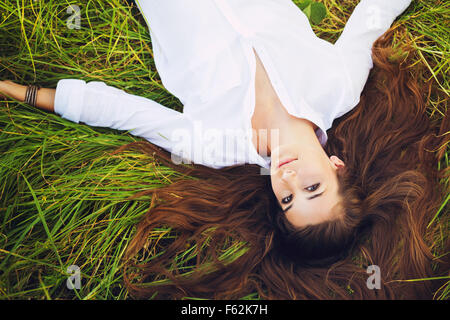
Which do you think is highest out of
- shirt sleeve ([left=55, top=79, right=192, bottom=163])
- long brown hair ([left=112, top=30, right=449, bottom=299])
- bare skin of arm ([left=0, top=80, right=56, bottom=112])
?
bare skin of arm ([left=0, top=80, right=56, bottom=112])

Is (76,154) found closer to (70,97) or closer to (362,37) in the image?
(70,97)

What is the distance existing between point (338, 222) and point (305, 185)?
263mm

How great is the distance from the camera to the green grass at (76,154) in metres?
1.73

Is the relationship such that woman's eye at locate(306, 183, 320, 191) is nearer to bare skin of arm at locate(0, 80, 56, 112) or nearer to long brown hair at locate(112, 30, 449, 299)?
long brown hair at locate(112, 30, 449, 299)

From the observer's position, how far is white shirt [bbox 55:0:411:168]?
164cm

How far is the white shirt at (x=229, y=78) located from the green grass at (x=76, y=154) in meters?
0.21

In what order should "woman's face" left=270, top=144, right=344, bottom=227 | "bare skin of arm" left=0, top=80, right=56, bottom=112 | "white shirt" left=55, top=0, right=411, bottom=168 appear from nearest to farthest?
1. "woman's face" left=270, top=144, right=344, bottom=227
2. "white shirt" left=55, top=0, right=411, bottom=168
3. "bare skin of arm" left=0, top=80, right=56, bottom=112

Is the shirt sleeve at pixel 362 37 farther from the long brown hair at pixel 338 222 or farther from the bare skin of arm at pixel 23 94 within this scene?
the bare skin of arm at pixel 23 94

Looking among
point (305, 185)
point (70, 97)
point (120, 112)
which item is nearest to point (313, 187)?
point (305, 185)

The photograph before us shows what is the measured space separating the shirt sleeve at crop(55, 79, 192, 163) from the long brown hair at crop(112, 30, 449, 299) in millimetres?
162

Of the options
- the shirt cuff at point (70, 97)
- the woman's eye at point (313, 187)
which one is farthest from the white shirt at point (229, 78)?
the woman's eye at point (313, 187)

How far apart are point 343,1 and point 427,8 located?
0.49 meters

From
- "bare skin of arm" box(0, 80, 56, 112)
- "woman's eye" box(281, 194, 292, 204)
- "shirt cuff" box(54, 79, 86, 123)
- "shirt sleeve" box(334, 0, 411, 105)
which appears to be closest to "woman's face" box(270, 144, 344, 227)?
"woman's eye" box(281, 194, 292, 204)
